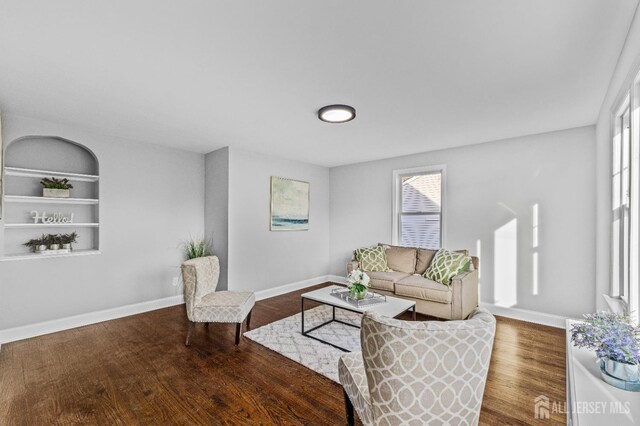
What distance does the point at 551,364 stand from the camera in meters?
2.63

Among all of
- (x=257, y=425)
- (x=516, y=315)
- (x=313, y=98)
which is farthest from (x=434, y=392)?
(x=516, y=315)

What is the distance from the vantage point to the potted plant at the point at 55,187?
3398 millimetres

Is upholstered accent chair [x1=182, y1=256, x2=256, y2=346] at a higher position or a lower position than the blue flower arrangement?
lower

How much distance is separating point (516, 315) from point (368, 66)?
12.3ft

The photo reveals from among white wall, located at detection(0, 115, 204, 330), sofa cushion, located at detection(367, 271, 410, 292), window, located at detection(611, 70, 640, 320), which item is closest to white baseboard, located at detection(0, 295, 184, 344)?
white wall, located at detection(0, 115, 204, 330)

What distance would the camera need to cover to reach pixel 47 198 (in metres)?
3.35

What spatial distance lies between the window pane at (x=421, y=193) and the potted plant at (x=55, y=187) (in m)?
4.84

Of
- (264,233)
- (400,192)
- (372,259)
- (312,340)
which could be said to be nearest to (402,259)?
(372,259)

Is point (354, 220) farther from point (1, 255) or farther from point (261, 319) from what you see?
point (1, 255)

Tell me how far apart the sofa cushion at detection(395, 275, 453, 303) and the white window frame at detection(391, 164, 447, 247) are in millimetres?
1018

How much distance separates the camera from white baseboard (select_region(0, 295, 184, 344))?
10.3 feet

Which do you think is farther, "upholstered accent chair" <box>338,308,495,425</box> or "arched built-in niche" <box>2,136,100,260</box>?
"arched built-in niche" <box>2,136,100,260</box>

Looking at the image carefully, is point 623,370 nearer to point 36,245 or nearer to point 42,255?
point 42,255

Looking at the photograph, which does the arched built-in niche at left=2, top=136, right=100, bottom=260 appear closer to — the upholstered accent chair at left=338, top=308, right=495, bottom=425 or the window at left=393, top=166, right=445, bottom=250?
the upholstered accent chair at left=338, top=308, right=495, bottom=425
